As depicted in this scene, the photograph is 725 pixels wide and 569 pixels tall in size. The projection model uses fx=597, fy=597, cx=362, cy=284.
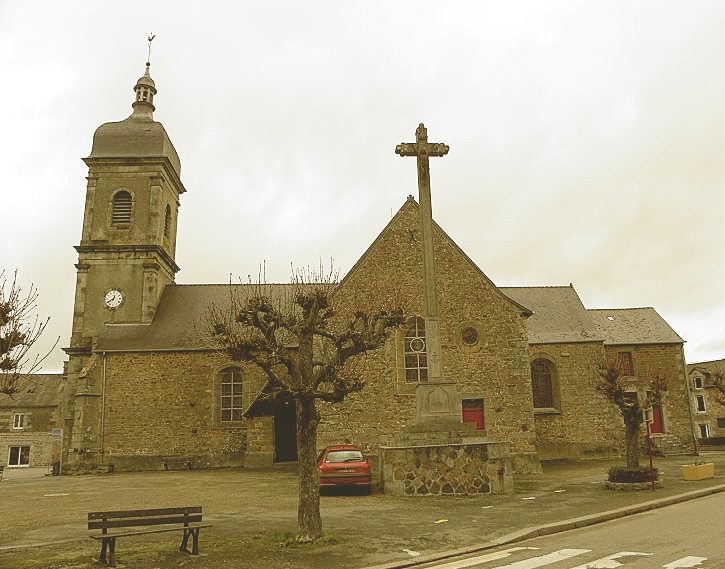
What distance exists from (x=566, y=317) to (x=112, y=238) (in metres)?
21.5

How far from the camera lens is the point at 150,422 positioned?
81.5 ft

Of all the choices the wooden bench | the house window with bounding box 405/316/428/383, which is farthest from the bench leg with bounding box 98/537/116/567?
the house window with bounding box 405/316/428/383

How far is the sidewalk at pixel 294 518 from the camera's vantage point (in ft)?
24.5

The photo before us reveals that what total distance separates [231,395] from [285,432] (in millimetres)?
3094

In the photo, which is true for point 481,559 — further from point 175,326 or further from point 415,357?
point 175,326

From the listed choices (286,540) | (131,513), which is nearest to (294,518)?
(286,540)

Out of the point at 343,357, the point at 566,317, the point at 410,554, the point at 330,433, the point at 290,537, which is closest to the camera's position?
the point at 410,554

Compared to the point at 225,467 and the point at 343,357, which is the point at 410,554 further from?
the point at 225,467

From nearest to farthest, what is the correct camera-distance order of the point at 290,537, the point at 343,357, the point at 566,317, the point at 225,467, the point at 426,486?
the point at 290,537 → the point at 343,357 → the point at 426,486 → the point at 225,467 → the point at 566,317

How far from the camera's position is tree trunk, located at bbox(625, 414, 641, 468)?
13.9 meters

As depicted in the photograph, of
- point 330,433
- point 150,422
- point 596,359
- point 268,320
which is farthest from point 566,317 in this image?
point 268,320

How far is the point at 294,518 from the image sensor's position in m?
10.5

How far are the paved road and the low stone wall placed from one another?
12.2 feet

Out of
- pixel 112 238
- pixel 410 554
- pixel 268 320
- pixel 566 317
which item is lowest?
pixel 410 554
